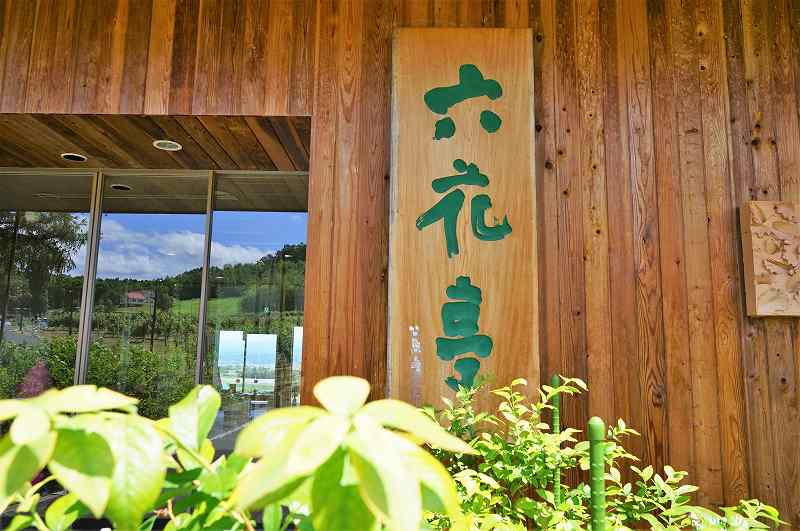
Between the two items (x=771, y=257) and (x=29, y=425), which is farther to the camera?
(x=771, y=257)

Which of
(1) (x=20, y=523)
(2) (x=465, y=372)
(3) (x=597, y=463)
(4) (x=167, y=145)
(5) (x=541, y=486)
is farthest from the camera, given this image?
(4) (x=167, y=145)

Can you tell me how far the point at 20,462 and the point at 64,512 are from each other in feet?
0.78

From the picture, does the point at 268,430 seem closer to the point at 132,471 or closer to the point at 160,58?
the point at 132,471

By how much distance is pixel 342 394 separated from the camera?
1.35 feet

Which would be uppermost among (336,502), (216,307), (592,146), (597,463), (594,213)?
(592,146)

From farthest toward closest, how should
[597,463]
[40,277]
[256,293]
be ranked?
[40,277] < [256,293] < [597,463]

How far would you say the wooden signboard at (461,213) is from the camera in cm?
244

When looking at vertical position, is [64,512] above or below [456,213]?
below

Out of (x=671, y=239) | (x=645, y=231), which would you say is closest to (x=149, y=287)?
(x=645, y=231)

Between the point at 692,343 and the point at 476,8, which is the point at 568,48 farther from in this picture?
the point at 692,343

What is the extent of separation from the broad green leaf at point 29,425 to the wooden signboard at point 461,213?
2.08 metres

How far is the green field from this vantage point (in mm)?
3865

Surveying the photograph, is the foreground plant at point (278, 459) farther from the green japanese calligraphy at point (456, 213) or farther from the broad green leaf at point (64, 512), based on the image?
the green japanese calligraphy at point (456, 213)

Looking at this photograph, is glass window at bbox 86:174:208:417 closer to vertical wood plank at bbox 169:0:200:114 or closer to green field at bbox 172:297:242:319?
green field at bbox 172:297:242:319
